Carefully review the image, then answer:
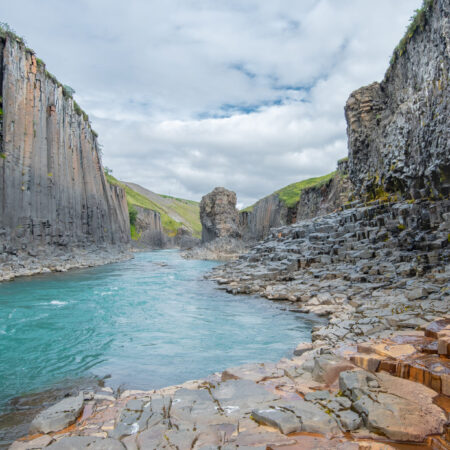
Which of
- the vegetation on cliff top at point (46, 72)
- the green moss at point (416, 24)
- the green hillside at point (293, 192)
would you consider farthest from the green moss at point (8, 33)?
the green hillside at point (293, 192)

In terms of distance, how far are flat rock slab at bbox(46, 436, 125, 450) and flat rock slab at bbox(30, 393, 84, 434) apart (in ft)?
2.30

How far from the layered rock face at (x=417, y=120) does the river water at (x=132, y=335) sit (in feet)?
27.9

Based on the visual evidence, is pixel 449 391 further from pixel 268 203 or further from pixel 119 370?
pixel 268 203

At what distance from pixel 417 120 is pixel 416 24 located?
180 inches

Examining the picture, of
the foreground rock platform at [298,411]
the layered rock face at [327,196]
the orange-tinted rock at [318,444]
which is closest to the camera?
the orange-tinted rock at [318,444]

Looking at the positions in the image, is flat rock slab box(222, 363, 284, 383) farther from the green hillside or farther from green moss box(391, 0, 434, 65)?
the green hillside

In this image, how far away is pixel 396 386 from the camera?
3.55m

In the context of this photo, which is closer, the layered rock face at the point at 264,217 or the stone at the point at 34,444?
the stone at the point at 34,444

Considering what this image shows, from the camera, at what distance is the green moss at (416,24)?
518 inches

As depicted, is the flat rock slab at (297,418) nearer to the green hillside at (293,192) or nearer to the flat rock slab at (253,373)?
the flat rock slab at (253,373)

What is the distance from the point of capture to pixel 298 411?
3314 millimetres

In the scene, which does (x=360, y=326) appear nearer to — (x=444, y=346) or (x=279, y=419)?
(x=444, y=346)

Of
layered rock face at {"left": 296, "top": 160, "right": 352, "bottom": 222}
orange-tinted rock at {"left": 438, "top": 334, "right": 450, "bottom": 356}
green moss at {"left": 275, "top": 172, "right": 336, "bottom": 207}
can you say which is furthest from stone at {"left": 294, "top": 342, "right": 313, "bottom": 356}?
green moss at {"left": 275, "top": 172, "right": 336, "bottom": 207}

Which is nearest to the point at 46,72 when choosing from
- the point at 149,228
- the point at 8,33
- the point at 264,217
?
the point at 8,33
